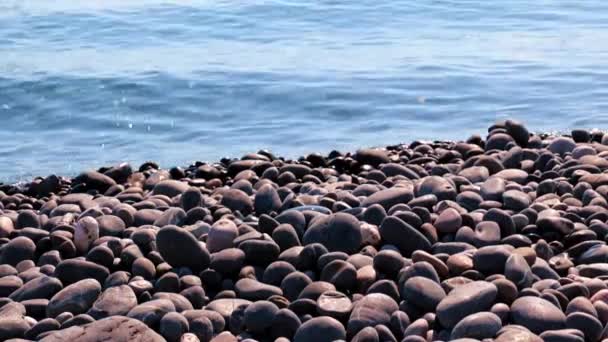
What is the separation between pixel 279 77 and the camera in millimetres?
9906

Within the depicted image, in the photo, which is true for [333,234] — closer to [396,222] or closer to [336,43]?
[396,222]

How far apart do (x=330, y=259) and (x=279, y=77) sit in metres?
6.26

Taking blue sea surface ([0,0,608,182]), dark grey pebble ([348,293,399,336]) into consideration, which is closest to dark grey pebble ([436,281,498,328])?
dark grey pebble ([348,293,399,336])

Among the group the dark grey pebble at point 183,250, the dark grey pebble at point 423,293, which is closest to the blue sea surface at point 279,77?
the dark grey pebble at point 183,250

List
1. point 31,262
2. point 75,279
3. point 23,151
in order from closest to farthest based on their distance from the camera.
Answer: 1. point 75,279
2. point 31,262
3. point 23,151

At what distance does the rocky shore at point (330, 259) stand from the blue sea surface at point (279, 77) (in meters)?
2.56

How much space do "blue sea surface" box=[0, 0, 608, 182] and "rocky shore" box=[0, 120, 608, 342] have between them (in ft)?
8.39

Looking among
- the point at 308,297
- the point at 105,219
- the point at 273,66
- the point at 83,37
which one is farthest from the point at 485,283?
the point at 83,37

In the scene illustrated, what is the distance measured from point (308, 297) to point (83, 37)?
30.9 feet

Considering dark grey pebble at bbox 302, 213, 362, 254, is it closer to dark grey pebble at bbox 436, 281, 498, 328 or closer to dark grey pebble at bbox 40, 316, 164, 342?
dark grey pebble at bbox 436, 281, 498, 328

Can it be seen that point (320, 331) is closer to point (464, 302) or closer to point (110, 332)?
point (464, 302)

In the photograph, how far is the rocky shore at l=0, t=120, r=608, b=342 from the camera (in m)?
3.31

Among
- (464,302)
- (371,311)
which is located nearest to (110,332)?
(371,311)

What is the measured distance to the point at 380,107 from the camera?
347 inches
